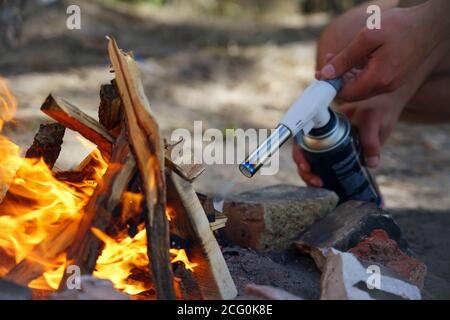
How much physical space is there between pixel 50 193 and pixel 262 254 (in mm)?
735

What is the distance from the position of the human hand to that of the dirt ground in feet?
2.23

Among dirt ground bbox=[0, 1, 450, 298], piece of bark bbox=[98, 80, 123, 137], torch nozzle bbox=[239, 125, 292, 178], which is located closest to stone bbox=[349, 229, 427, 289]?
dirt ground bbox=[0, 1, 450, 298]

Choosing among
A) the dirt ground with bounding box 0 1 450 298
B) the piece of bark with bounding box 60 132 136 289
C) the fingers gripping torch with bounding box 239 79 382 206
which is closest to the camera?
the piece of bark with bounding box 60 132 136 289

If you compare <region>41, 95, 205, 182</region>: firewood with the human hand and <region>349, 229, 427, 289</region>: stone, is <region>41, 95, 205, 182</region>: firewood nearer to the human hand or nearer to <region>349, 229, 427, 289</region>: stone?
<region>349, 229, 427, 289</region>: stone

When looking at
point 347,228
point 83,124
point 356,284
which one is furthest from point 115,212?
point 347,228

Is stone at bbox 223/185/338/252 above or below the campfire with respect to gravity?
below

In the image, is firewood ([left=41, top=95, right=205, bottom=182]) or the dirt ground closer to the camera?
firewood ([left=41, top=95, right=205, bottom=182])

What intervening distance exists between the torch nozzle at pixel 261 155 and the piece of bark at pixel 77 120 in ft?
1.25

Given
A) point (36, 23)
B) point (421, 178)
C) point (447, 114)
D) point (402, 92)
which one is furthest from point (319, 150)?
point (36, 23)

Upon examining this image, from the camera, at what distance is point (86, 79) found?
4711mm

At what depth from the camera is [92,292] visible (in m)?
1.59

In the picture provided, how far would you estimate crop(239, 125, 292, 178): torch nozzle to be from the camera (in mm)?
1934

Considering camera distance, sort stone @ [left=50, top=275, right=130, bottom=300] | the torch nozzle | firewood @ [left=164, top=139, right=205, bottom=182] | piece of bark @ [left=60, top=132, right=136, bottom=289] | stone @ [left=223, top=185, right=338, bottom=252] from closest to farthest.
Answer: stone @ [left=50, top=275, right=130, bottom=300] → piece of bark @ [left=60, top=132, right=136, bottom=289] → firewood @ [left=164, top=139, right=205, bottom=182] → the torch nozzle → stone @ [left=223, top=185, right=338, bottom=252]
